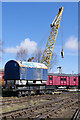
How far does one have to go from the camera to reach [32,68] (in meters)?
22.6

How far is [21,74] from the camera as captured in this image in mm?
21203

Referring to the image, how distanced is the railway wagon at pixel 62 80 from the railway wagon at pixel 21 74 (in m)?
4.90

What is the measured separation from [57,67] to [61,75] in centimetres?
2690

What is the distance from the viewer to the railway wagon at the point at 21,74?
21.0 meters

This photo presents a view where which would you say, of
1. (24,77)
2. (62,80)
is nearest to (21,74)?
(24,77)

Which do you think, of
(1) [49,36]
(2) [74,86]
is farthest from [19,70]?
(1) [49,36]

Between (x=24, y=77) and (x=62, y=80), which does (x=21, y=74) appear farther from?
(x=62, y=80)

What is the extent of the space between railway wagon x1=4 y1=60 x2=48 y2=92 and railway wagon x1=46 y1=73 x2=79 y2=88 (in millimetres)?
4900

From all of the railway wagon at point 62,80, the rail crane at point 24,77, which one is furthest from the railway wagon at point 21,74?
the railway wagon at point 62,80

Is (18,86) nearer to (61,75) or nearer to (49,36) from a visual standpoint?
(61,75)

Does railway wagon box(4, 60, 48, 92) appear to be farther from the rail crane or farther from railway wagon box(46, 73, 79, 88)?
railway wagon box(46, 73, 79, 88)

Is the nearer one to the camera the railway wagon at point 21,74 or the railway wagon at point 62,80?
the railway wagon at point 21,74

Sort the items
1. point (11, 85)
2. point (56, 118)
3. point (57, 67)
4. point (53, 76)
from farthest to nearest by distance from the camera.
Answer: point (57, 67) < point (53, 76) < point (11, 85) < point (56, 118)

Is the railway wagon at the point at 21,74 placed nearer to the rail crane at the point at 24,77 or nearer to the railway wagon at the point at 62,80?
the rail crane at the point at 24,77
